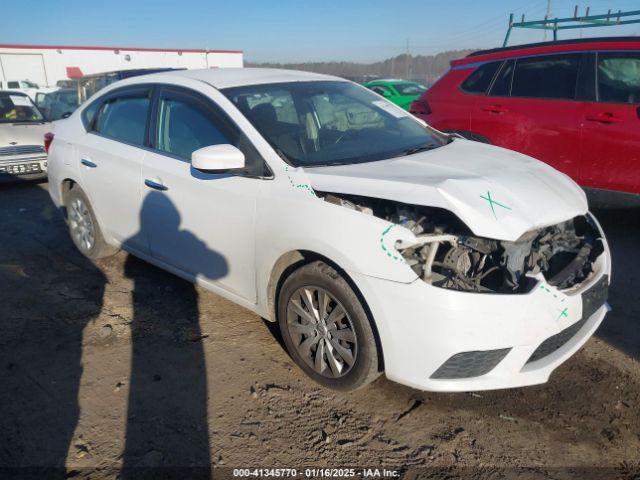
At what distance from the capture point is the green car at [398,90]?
49.2 feet

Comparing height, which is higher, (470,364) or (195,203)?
(195,203)

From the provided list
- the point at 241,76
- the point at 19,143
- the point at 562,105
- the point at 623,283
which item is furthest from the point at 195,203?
the point at 19,143

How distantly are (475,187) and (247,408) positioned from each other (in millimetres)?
1692

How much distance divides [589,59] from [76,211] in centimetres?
515

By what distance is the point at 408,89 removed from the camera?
1586 cm

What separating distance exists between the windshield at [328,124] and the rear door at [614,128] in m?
1.92

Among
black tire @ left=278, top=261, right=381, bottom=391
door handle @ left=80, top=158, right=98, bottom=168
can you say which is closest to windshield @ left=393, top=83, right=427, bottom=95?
door handle @ left=80, top=158, right=98, bottom=168

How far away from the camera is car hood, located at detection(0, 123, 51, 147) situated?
318 inches

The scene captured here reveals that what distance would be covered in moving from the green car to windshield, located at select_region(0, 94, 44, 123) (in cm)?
902

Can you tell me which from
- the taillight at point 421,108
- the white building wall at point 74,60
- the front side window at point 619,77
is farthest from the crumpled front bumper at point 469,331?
the white building wall at point 74,60

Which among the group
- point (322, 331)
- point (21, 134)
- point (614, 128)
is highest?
point (614, 128)

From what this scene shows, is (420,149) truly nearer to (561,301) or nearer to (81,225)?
(561,301)

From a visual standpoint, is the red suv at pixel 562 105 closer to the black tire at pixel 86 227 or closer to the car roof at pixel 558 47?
the car roof at pixel 558 47

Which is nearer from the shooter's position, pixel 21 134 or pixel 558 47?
pixel 558 47
